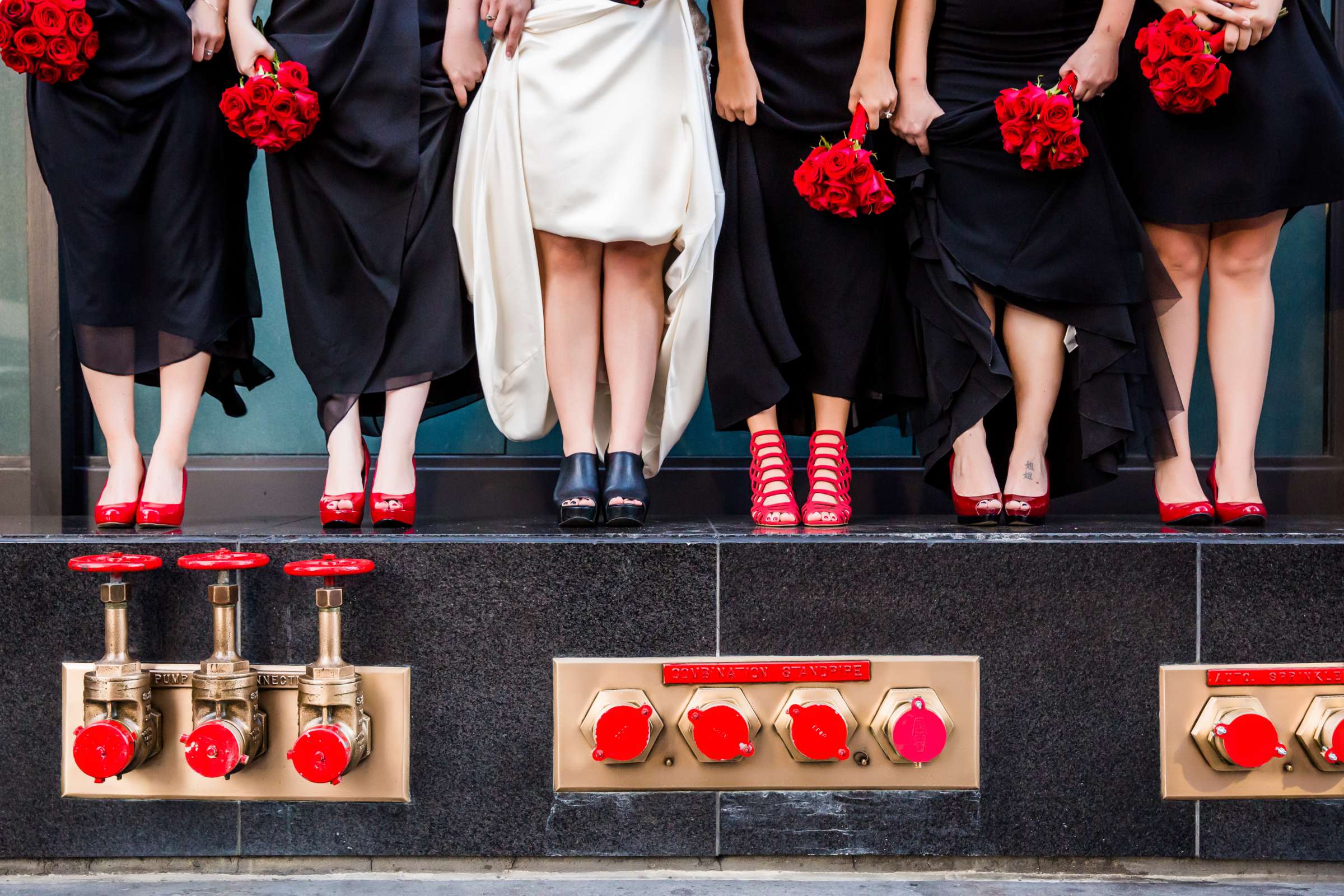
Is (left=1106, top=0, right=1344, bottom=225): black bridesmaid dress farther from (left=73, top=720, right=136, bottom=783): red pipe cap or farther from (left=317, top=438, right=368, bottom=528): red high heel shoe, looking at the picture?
(left=73, top=720, right=136, bottom=783): red pipe cap

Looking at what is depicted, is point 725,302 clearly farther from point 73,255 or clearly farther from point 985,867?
point 73,255

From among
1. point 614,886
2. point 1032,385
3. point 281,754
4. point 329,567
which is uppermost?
point 1032,385

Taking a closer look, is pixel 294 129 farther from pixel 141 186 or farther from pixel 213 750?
pixel 213 750

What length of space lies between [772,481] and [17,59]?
4.20 ft

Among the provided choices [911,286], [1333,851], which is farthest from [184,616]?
[1333,851]

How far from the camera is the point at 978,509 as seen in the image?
164cm

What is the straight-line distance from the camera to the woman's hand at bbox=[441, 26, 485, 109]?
1.65 meters

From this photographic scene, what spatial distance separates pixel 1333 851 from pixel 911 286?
0.99 m

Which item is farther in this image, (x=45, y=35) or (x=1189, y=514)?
(x=1189, y=514)

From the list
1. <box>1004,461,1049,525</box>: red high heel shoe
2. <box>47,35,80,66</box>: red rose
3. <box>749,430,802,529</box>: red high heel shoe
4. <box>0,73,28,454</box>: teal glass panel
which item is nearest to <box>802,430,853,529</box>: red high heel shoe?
<box>749,430,802,529</box>: red high heel shoe

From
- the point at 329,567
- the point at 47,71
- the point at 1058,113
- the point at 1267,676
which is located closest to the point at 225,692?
the point at 329,567

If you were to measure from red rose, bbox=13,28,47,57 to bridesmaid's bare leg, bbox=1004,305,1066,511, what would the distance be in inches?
59.4

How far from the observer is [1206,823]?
1.30 m

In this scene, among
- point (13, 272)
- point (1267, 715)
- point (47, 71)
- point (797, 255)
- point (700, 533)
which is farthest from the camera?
point (13, 272)
